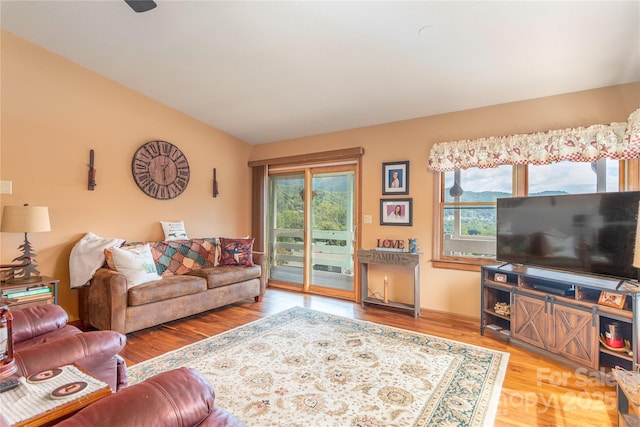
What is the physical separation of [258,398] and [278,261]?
3.48 metres

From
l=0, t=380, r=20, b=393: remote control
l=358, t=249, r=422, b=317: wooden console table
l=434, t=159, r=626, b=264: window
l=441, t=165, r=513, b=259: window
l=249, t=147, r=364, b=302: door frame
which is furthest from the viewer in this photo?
l=249, t=147, r=364, b=302: door frame

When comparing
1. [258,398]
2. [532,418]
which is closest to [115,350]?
[258,398]

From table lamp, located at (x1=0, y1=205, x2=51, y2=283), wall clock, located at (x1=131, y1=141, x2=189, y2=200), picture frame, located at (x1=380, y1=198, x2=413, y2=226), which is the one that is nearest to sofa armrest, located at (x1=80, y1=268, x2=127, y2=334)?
table lamp, located at (x1=0, y1=205, x2=51, y2=283)

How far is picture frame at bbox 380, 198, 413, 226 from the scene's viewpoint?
4.13m

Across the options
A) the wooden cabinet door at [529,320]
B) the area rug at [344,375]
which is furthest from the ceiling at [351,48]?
the area rug at [344,375]

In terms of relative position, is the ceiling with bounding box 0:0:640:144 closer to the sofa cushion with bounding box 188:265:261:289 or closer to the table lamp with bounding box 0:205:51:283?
the table lamp with bounding box 0:205:51:283

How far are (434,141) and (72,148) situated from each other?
4.25 m

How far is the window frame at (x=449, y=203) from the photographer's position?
9.43ft

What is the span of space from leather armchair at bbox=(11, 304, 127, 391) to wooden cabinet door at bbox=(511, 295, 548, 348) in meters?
3.22

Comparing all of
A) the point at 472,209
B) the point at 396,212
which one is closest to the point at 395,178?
the point at 396,212

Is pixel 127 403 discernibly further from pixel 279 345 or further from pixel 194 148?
pixel 194 148

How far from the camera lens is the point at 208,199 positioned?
5.02m

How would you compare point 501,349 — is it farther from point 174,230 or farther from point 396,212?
point 174,230

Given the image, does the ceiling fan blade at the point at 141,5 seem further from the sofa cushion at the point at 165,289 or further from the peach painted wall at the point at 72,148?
the sofa cushion at the point at 165,289
